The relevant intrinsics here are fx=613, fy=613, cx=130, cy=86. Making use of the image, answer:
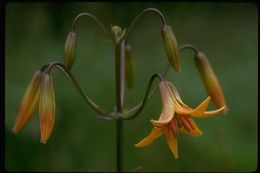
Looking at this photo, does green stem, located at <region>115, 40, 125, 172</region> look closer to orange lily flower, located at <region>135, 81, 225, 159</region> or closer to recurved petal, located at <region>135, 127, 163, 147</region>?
orange lily flower, located at <region>135, 81, 225, 159</region>

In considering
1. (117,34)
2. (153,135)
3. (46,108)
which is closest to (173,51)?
(117,34)

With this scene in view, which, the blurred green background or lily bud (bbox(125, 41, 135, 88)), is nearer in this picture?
lily bud (bbox(125, 41, 135, 88))

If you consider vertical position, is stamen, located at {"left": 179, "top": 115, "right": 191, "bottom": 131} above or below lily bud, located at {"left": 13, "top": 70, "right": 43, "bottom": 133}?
below

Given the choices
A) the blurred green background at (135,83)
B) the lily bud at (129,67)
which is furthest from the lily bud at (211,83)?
the blurred green background at (135,83)

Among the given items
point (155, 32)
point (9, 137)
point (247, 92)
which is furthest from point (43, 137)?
point (155, 32)

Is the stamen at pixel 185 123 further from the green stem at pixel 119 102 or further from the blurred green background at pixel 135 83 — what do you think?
the blurred green background at pixel 135 83

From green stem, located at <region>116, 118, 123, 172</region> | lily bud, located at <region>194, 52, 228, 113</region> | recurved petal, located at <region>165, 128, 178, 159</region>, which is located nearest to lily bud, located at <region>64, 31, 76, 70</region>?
green stem, located at <region>116, 118, 123, 172</region>

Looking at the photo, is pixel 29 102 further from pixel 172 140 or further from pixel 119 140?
pixel 172 140
